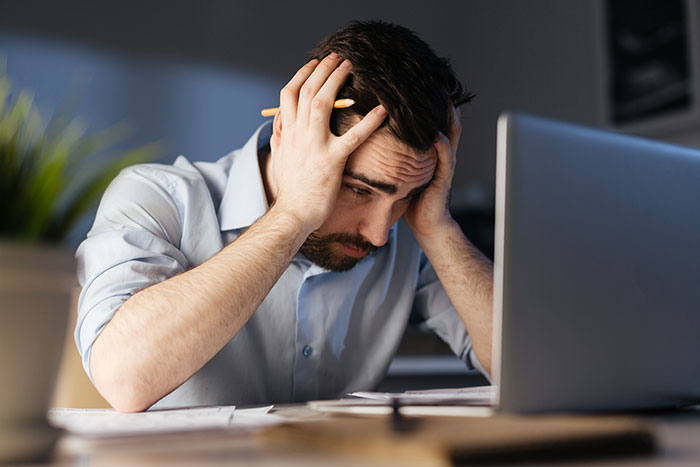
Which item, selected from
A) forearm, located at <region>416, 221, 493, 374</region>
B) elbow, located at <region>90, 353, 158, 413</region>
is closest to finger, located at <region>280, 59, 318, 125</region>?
forearm, located at <region>416, 221, 493, 374</region>

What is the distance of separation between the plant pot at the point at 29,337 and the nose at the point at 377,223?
780mm

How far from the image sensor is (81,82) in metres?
3.01

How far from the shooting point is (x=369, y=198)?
1222mm

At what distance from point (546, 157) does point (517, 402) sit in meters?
0.22

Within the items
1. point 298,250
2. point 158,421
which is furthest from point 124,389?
point 298,250

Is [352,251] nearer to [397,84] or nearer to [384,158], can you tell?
[384,158]

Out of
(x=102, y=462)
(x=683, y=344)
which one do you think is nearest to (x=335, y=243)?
(x=683, y=344)

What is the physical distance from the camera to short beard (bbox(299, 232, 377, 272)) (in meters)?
1.28

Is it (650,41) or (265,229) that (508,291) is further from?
(650,41)

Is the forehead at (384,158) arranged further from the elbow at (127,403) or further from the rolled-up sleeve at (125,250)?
the elbow at (127,403)

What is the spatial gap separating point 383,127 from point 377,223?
18cm

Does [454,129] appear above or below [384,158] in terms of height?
above

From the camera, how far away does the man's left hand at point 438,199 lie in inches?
49.7

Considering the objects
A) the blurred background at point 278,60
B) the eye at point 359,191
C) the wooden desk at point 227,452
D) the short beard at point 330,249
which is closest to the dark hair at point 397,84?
the eye at point 359,191
